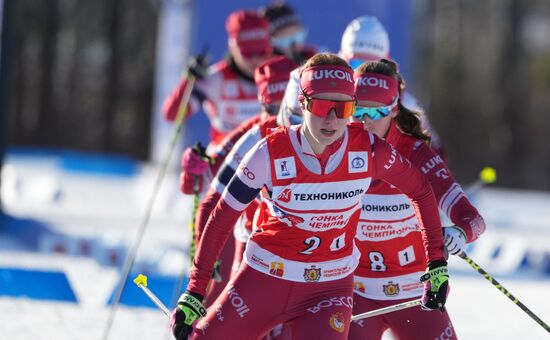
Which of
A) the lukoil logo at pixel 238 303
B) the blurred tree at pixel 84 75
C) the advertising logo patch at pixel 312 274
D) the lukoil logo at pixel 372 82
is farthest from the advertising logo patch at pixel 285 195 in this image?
the blurred tree at pixel 84 75

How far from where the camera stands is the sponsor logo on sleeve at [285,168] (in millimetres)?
4648

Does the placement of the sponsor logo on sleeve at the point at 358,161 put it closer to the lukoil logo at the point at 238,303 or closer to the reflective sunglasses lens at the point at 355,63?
the lukoil logo at the point at 238,303

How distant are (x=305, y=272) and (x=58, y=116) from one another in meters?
25.0

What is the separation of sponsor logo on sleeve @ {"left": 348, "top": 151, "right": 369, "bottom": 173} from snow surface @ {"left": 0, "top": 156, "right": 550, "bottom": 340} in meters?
3.09

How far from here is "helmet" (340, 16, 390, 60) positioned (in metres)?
6.77

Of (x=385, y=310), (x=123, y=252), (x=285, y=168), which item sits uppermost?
(x=285, y=168)

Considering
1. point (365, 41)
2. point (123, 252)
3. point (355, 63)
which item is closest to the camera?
point (355, 63)

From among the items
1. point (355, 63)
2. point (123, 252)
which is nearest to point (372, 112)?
point (355, 63)

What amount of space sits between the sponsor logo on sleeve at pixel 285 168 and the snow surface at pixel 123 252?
3.06 m

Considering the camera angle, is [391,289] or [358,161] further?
[391,289]

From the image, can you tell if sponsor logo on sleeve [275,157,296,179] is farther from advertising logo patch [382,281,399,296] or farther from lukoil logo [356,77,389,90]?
advertising logo patch [382,281,399,296]

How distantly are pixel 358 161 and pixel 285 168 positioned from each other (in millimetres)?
309

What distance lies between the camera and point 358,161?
186 inches

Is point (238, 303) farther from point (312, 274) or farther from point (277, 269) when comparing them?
point (312, 274)
